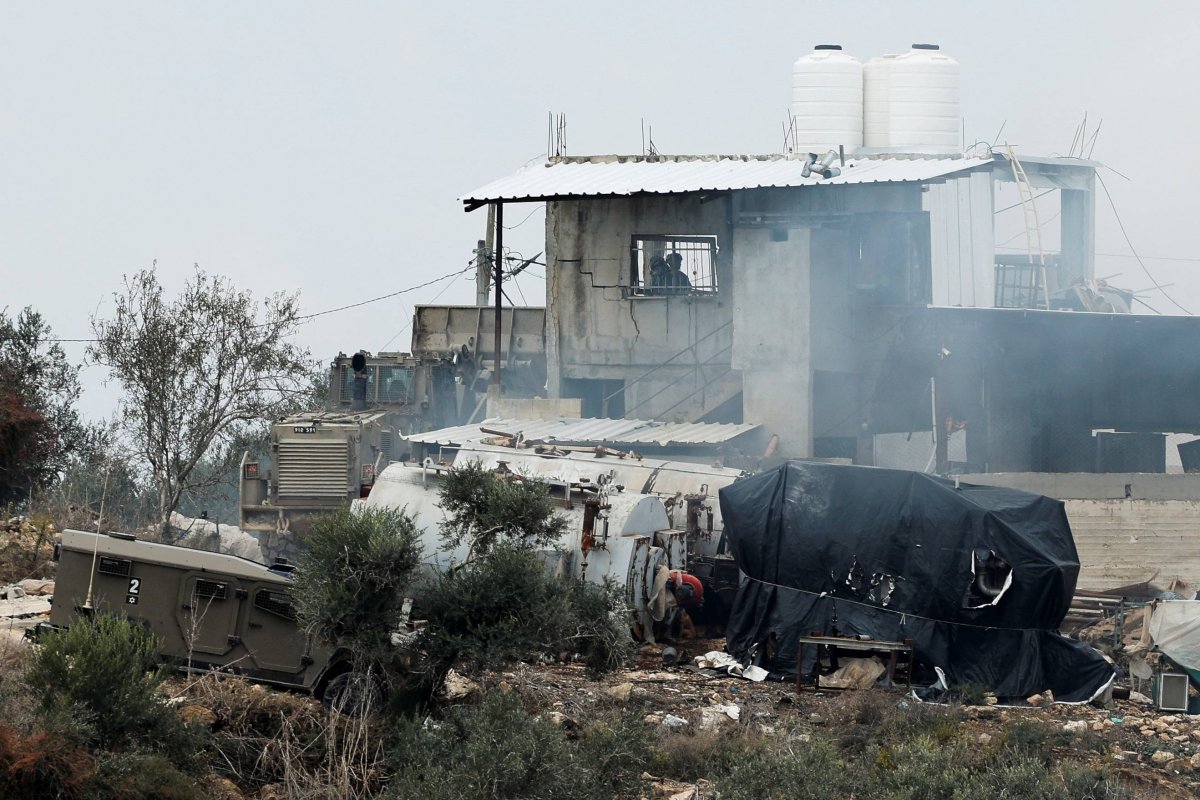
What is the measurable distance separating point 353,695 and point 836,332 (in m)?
15.9

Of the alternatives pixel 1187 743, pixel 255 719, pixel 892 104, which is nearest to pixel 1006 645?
pixel 1187 743

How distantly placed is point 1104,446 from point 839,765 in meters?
16.5

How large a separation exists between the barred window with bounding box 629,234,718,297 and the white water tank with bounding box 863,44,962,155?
359 inches

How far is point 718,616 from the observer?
1956cm

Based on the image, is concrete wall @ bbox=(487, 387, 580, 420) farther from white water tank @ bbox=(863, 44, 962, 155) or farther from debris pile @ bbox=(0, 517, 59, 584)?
white water tank @ bbox=(863, 44, 962, 155)

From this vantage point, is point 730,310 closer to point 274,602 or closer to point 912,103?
point 912,103

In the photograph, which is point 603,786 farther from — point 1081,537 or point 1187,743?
point 1081,537

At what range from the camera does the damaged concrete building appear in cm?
2592

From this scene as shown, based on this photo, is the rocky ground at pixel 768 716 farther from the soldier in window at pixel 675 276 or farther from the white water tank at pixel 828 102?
the white water tank at pixel 828 102

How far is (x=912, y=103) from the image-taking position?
3653 cm

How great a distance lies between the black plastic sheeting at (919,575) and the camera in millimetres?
16250

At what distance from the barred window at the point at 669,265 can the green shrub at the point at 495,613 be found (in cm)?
1613

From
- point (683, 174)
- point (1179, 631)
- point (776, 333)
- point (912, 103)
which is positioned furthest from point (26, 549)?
point (912, 103)

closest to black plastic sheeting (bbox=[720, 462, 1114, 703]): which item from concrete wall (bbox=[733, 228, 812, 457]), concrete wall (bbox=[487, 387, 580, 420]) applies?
concrete wall (bbox=[733, 228, 812, 457])
